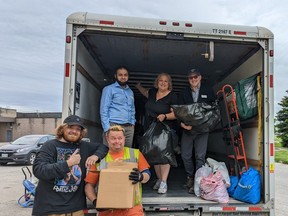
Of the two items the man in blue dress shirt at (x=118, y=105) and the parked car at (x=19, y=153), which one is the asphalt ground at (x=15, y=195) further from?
the man in blue dress shirt at (x=118, y=105)

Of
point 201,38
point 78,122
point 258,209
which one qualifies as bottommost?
point 258,209

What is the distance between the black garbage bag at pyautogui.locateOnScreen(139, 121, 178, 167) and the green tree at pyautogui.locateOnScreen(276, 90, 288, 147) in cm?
3306

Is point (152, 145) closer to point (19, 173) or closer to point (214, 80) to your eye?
point (214, 80)

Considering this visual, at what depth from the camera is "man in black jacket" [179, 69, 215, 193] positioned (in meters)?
4.08

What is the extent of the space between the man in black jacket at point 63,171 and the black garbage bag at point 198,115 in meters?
1.20

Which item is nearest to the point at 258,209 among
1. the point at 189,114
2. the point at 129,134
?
the point at 189,114

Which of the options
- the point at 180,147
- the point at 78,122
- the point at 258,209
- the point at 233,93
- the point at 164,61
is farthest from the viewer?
the point at 164,61

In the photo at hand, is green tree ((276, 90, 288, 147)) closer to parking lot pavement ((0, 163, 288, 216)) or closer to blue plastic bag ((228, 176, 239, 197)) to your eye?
parking lot pavement ((0, 163, 288, 216))

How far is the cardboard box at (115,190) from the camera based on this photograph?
2.76 m

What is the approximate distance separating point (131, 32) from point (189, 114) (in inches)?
Result: 48.5

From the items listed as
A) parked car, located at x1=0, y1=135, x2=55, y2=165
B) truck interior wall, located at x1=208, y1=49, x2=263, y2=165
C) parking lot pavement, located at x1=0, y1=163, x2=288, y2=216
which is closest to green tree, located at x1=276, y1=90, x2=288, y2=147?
parking lot pavement, located at x1=0, y1=163, x2=288, y2=216

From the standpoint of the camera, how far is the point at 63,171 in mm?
2641

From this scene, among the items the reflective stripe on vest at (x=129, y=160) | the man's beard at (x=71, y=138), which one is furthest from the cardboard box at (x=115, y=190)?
the man's beard at (x=71, y=138)

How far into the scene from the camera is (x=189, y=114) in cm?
377
